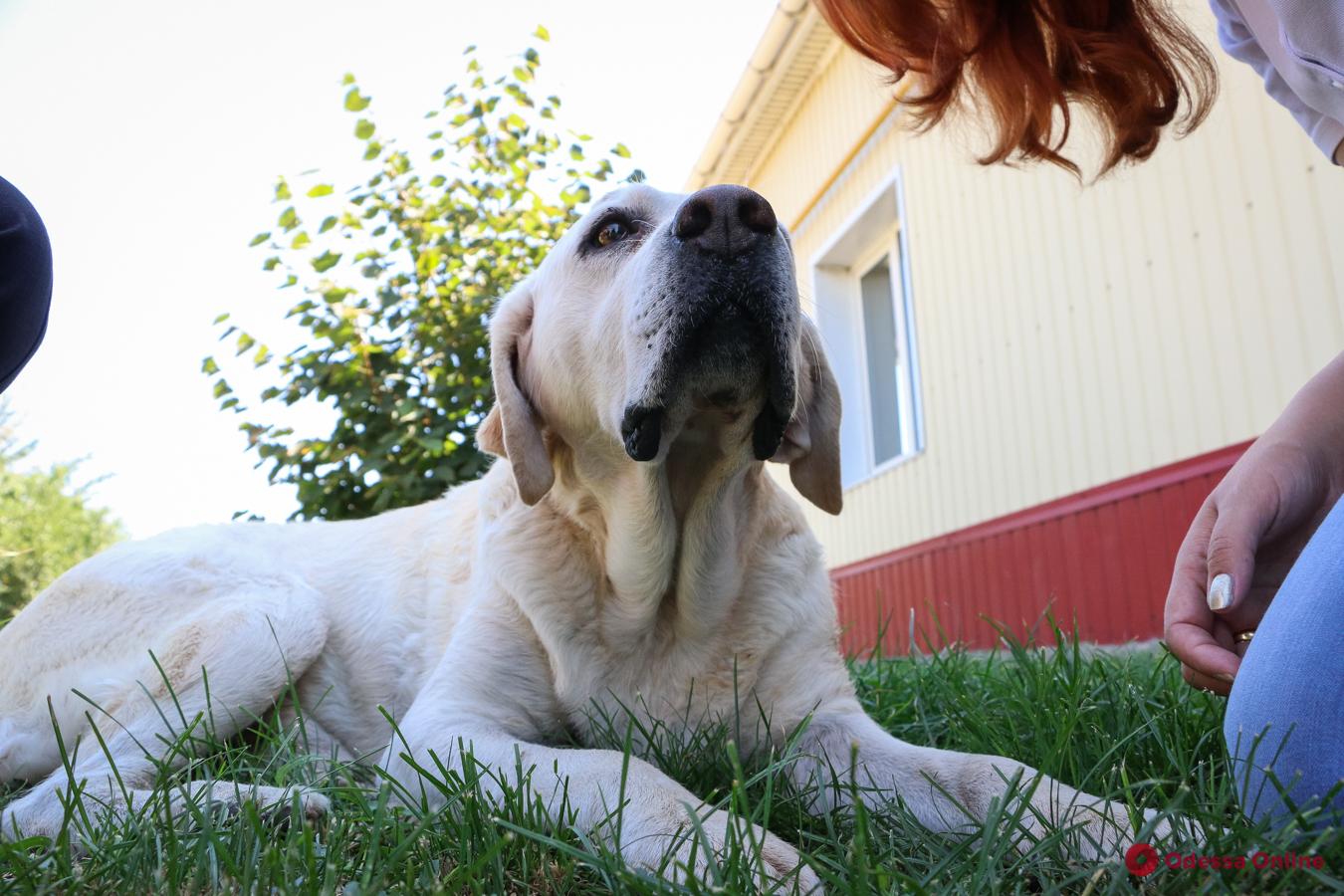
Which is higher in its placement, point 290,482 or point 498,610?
point 498,610

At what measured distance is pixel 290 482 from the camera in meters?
5.48

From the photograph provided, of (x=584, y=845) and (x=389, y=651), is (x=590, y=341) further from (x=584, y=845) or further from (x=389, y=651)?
(x=584, y=845)

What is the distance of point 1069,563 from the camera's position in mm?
6543

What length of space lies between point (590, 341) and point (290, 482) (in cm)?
341

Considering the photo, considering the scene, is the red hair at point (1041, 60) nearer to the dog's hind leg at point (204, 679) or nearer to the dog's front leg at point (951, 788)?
the dog's front leg at point (951, 788)

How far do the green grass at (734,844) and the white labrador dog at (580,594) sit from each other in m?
0.19

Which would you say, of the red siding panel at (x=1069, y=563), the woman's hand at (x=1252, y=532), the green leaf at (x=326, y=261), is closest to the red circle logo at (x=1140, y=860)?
the woman's hand at (x=1252, y=532)

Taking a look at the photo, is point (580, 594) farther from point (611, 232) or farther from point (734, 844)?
point (734, 844)

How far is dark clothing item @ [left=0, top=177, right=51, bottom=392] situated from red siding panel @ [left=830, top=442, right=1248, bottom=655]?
119 inches

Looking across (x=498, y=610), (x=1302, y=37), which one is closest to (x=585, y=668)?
(x=498, y=610)

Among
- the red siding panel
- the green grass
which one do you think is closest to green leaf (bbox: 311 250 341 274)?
the red siding panel

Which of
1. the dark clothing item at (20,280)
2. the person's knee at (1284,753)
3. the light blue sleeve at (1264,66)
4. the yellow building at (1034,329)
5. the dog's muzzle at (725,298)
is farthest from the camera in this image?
the yellow building at (1034,329)

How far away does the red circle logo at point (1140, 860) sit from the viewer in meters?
1.33

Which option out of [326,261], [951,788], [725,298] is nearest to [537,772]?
[951,788]
